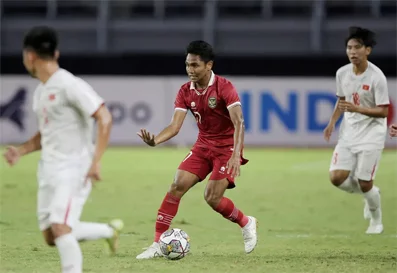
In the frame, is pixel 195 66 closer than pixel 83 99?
No

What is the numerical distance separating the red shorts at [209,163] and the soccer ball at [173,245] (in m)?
0.64

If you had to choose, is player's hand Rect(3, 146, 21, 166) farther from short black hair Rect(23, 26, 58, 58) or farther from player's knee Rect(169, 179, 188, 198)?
player's knee Rect(169, 179, 188, 198)

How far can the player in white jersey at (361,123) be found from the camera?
9977 millimetres

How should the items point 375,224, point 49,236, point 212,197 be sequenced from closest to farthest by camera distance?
point 49,236 → point 212,197 → point 375,224

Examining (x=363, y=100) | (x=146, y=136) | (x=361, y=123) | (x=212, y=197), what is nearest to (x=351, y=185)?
(x=361, y=123)

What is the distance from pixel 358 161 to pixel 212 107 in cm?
255

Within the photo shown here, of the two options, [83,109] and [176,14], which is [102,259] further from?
[176,14]

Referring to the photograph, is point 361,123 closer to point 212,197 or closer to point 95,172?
point 212,197

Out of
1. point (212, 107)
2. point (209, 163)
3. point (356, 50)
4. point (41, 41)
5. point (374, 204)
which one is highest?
point (41, 41)

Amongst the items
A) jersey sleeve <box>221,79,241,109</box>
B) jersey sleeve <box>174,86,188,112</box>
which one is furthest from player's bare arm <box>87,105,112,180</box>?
jersey sleeve <box>174,86,188,112</box>

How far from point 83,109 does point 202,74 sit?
7.81ft

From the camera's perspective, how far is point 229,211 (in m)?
8.63

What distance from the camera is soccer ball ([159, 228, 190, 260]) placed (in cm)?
820

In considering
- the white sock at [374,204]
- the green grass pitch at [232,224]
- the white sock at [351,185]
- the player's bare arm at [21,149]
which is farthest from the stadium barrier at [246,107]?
the player's bare arm at [21,149]
